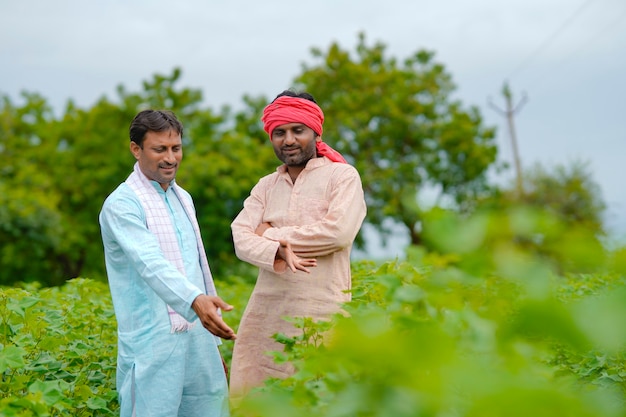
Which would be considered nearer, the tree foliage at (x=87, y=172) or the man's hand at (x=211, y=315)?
the man's hand at (x=211, y=315)

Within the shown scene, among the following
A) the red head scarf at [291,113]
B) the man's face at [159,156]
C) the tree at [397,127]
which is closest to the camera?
the man's face at [159,156]

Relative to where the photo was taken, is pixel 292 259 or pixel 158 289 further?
pixel 292 259

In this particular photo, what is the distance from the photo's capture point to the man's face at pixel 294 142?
4145 millimetres

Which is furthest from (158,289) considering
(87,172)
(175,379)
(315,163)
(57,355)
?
(87,172)

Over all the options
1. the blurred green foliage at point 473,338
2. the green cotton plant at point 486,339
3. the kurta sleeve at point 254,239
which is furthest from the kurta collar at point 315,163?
the green cotton plant at point 486,339

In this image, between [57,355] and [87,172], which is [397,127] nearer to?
[87,172]

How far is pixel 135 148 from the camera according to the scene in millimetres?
4035

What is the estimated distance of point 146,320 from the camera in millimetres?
3816

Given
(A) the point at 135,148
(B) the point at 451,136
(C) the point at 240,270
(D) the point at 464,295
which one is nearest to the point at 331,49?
(B) the point at 451,136

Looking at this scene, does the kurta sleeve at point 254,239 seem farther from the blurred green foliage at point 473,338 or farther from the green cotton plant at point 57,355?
the blurred green foliage at point 473,338

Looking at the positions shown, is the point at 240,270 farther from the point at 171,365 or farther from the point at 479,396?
the point at 479,396

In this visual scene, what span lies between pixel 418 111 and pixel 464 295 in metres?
33.3

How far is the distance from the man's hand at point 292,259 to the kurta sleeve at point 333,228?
8cm

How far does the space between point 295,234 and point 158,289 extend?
718mm
